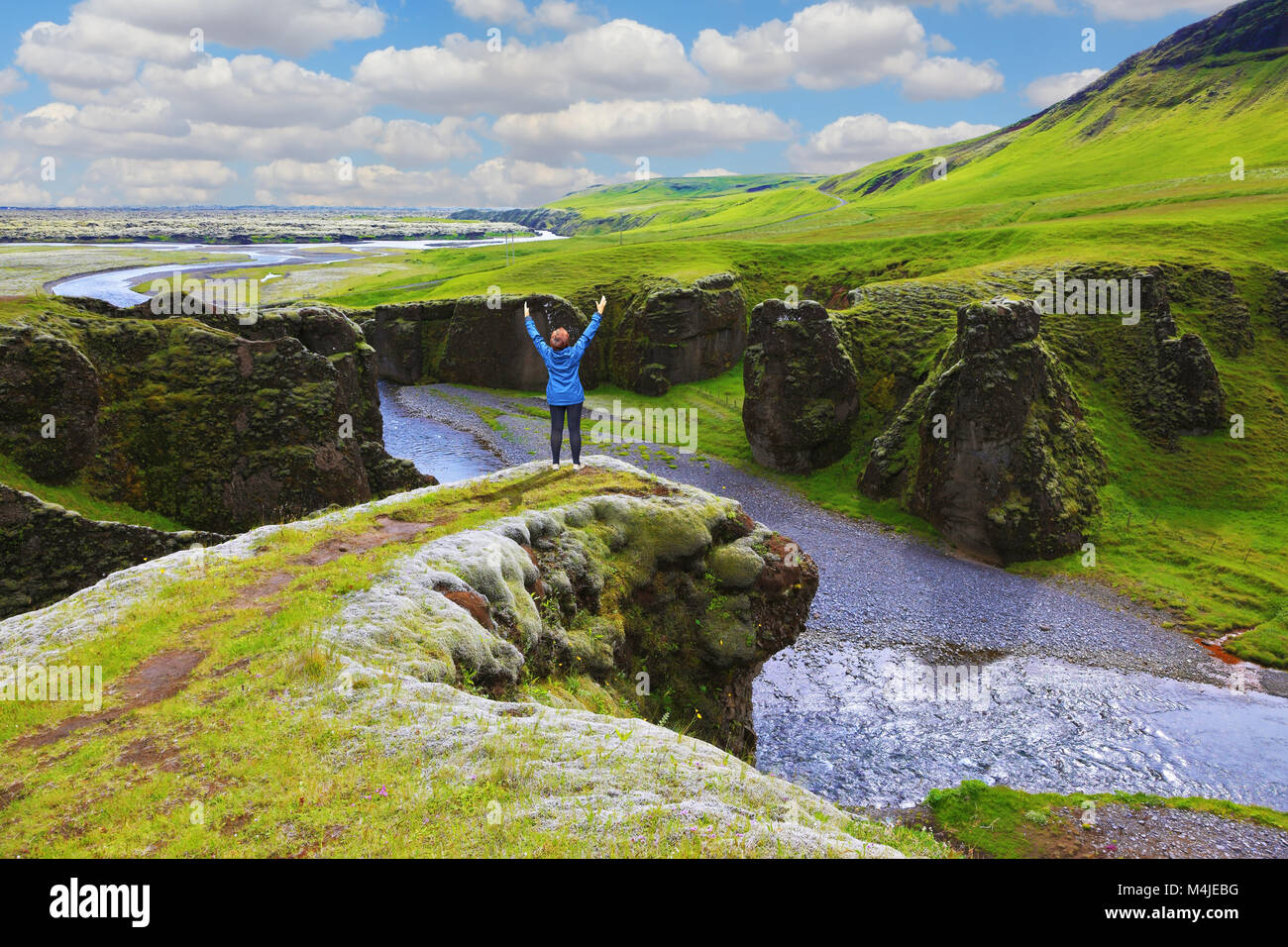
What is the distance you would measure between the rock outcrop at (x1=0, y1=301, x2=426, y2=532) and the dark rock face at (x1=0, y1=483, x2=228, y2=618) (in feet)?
19.9

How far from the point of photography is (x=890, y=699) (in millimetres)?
42031

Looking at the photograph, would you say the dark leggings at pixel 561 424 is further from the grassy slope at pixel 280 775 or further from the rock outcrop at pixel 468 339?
the rock outcrop at pixel 468 339

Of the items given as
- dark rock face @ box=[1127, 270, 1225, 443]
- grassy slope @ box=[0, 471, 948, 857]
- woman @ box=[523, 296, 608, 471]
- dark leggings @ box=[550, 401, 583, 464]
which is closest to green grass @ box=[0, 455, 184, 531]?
dark leggings @ box=[550, 401, 583, 464]

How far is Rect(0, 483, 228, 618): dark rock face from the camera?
2623cm

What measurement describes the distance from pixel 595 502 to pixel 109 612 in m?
13.8

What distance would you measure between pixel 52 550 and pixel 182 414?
38.2ft

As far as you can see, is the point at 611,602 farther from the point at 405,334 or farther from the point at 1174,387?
the point at 405,334

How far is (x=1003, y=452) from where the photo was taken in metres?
61.9

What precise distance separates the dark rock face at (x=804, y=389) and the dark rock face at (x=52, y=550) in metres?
62.5

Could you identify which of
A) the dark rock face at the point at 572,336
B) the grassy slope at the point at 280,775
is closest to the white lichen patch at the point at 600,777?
the grassy slope at the point at 280,775

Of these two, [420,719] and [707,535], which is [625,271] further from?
[420,719]

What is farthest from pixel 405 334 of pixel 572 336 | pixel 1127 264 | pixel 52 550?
pixel 1127 264

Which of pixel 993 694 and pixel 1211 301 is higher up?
pixel 1211 301

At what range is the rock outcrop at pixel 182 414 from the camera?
3212 cm
